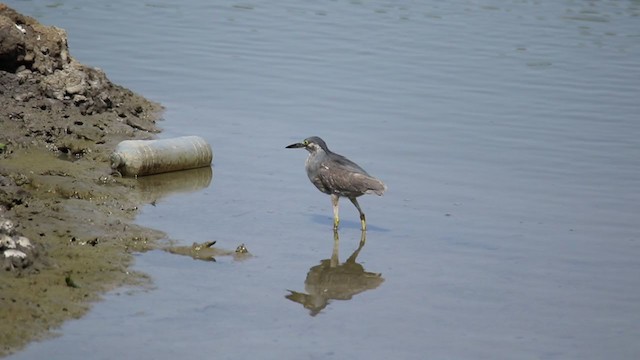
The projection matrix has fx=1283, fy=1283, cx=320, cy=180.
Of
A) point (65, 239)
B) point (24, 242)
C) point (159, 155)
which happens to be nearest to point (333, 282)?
point (65, 239)

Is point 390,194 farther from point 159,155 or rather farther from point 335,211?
point 159,155

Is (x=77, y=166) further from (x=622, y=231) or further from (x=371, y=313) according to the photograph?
(x=622, y=231)

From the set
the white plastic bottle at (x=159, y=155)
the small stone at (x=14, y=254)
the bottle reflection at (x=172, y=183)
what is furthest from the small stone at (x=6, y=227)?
the white plastic bottle at (x=159, y=155)

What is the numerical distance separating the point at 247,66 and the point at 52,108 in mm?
7843

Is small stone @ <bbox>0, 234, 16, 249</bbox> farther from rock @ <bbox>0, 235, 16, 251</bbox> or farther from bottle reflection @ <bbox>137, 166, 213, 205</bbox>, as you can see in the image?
bottle reflection @ <bbox>137, 166, 213, 205</bbox>

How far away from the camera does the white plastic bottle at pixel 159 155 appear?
44.5 feet

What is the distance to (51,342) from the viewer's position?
8719mm

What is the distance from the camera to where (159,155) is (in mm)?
13930

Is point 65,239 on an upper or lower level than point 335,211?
upper

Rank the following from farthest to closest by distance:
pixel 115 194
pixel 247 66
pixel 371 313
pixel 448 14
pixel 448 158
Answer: pixel 448 14 < pixel 247 66 < pixel 448 158 < pixel 115 194 < pixel 371 313

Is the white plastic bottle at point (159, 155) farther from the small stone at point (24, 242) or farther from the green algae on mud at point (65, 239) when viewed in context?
the small stone at point (24, 242)

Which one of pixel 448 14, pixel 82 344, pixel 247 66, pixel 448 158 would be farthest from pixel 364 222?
pixel 448 14

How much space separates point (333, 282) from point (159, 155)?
3.51 metres

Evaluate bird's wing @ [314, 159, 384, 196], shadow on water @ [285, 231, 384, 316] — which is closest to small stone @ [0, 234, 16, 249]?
shadow on water @ [285, 231, 384, 316]
